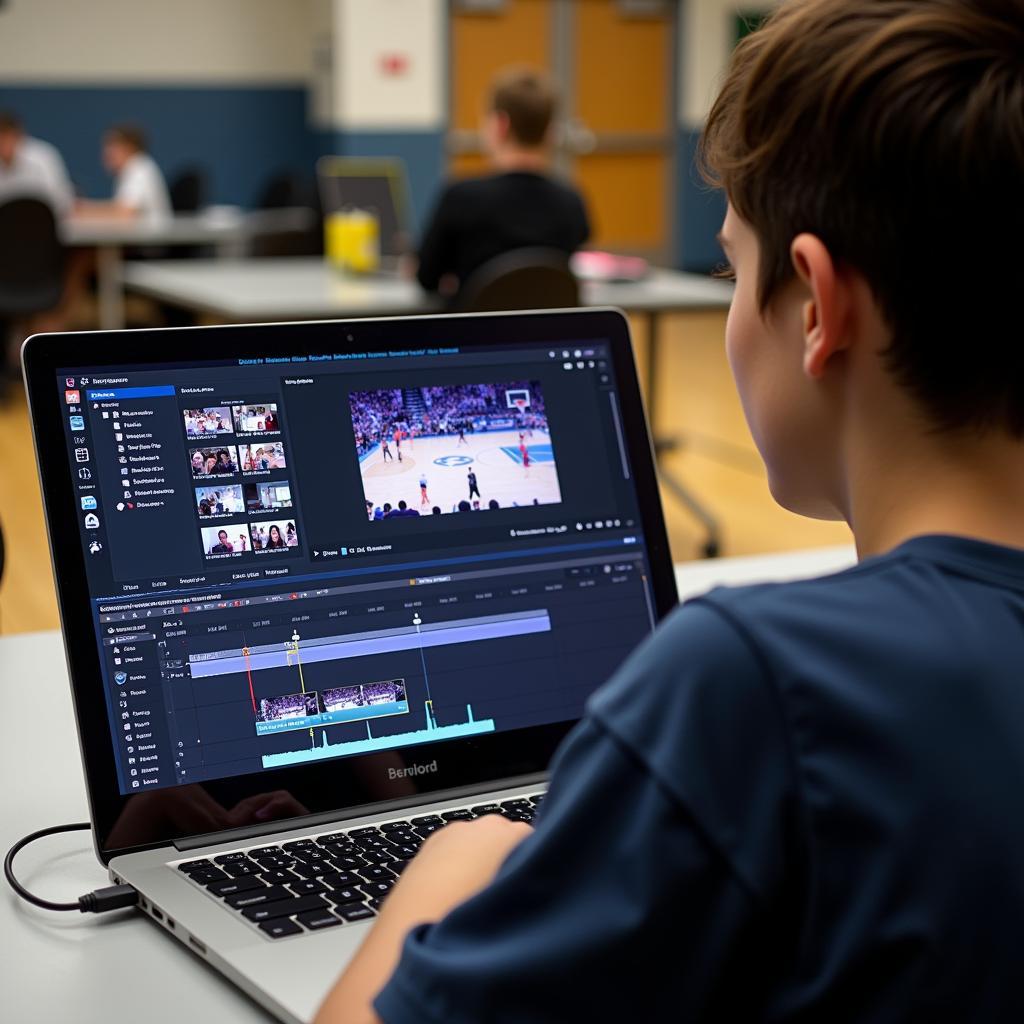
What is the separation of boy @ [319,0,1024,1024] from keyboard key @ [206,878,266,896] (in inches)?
9.1

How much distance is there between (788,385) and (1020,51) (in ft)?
0.58

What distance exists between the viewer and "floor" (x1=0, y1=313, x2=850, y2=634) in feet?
12.7

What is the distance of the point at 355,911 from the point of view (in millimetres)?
817

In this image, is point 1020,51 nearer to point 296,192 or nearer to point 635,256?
point 296,192

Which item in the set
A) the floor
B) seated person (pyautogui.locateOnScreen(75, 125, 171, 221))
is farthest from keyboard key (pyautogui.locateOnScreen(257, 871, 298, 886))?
seated person (pyautogui.locateOnScreen(75, 125, 171, 221))

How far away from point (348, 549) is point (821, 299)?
47 cm

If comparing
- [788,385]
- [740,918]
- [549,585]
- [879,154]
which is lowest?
[549,585]

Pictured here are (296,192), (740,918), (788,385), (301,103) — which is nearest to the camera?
(740,918)

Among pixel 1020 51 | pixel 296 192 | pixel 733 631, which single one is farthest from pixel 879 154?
pixel 296 192

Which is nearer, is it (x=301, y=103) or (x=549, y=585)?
(x=549, y=585)

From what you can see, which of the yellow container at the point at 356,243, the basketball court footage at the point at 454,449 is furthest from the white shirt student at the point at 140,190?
the basketball court footage at the point at 454,449

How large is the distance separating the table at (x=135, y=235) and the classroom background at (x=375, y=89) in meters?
1.03

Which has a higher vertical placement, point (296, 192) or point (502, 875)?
point (502, 875)

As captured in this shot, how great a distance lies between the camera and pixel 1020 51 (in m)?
0.57
